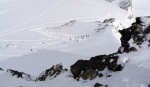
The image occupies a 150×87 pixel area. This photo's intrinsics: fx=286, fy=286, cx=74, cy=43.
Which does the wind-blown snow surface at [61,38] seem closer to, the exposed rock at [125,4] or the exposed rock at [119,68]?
the exposed rock at [119,68]

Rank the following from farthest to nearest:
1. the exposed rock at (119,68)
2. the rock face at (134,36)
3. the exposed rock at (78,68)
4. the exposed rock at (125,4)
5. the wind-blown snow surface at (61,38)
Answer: the exposed rock at (125,4)
the exposed rock at (78,68)
the rock face at (134,36)
the wind-blown snow surface at (61,38)
the exposed rock at (119,68)

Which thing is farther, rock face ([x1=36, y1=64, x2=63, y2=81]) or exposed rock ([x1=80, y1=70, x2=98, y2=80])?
rock face ([x1=36, y1=64, x2=63, y2=81])

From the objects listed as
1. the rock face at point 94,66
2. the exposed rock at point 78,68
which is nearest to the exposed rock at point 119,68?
the rock face at point 94,66

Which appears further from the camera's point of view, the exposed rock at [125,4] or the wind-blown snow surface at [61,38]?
the exposed rock at [125,4]

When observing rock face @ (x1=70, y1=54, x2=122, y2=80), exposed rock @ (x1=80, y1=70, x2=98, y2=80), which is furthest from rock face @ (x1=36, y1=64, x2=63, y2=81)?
exposed rock @ (x1=80, y1=70, x2=98, y2=80)

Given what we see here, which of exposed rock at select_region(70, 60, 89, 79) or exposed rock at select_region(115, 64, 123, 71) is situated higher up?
exposed rock at select_region(115, 64, 123, 71)

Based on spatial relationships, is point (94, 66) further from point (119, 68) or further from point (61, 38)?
point (61, 38)

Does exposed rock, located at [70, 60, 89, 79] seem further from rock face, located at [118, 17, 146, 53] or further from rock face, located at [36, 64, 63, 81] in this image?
rock face, located at [118, 17, 146, 53]

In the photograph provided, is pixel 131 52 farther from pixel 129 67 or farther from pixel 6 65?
pixel 6 65
